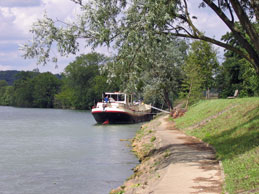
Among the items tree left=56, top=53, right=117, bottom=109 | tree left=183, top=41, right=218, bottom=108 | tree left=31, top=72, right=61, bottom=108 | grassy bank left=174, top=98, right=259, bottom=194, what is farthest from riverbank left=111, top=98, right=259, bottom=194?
tree left=31, top=72, right=61, bottom=108

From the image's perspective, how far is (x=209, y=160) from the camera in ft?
47.4

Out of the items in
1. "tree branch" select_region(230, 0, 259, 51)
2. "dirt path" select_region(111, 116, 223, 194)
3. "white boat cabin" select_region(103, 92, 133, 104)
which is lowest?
"dirt path" select_region(111, 116, 223, 194)

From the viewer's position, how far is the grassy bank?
10281mm

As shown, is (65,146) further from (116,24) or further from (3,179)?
(116,24)

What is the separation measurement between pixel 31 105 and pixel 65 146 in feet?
346

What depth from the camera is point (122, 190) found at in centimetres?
1323

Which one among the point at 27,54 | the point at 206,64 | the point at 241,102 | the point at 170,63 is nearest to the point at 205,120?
the point at 241,102

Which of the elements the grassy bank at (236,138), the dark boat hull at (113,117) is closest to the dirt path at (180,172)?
the grassy bank at (236,138)

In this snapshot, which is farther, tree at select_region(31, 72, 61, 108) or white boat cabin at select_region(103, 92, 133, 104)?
tree at select_region(31, 72, 61, 108)

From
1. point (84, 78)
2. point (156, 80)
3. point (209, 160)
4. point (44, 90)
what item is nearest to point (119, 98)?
point (156, 80)

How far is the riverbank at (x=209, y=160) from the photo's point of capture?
1059cm

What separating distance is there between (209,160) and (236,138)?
300cm

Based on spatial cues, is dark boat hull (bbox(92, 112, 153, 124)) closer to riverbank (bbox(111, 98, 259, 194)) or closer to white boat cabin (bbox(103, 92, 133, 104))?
white boat cabin (bbox(103, 92, 133, 104))

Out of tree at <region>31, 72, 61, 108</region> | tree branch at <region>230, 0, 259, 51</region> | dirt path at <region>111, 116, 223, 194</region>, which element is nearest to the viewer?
dirt path at <region>111, 116, 223, 194</region>
